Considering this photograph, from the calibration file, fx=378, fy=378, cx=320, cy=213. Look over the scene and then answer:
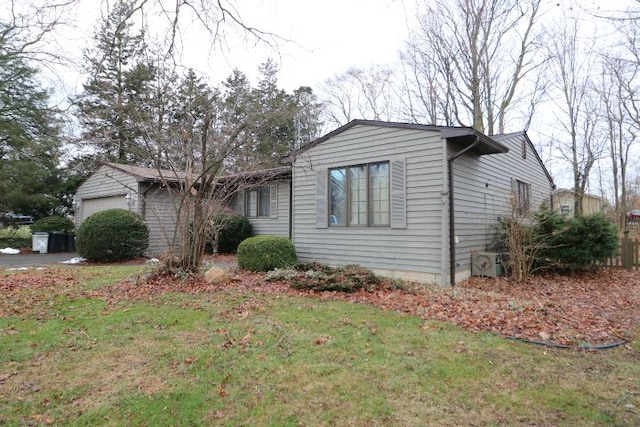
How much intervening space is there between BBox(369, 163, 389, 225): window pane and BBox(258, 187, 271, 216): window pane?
17.1ft

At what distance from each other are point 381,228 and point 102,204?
38.5 feet

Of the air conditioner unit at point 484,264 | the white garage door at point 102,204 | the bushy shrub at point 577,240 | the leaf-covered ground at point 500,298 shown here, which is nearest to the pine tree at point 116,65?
the leaf-covered ground at point 500,298

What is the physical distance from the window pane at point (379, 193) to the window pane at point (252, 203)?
5820mm

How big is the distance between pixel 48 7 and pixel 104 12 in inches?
19.7

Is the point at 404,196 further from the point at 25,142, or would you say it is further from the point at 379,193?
the point at 25,142

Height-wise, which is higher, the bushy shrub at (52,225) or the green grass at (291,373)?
the bushy shrub at (52,225)

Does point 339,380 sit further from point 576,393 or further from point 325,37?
point 325,37

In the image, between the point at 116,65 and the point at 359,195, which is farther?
the point at 359,195

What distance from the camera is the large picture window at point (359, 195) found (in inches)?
328

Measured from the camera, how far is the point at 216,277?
7.01 metres

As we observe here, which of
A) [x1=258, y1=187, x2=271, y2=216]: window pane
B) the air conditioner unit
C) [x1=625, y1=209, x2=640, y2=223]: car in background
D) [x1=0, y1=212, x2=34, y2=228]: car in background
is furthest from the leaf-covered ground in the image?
[x1=625, y1=209, x2=640, y2=223]: car in background

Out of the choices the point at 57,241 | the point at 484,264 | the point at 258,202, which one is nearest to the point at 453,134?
the point at 484,264

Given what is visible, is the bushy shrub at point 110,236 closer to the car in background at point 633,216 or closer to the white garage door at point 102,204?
the white garage door at point 102,204

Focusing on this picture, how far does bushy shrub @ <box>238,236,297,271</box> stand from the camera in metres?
8.48
